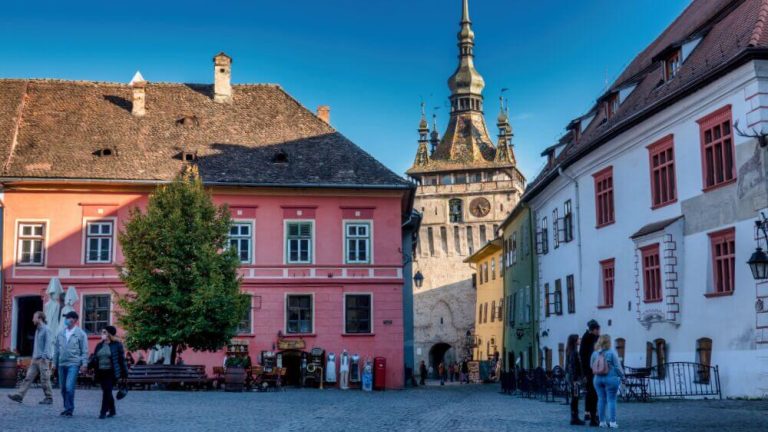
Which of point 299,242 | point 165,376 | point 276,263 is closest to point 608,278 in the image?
point 299,242

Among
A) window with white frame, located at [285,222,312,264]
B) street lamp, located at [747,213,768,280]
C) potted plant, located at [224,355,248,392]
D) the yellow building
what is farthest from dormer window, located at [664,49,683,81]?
the yellow building

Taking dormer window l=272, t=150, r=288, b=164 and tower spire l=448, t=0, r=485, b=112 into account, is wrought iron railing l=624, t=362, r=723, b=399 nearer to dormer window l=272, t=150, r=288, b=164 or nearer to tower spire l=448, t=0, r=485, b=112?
dormer window l=272, t=150, r=288, b=164

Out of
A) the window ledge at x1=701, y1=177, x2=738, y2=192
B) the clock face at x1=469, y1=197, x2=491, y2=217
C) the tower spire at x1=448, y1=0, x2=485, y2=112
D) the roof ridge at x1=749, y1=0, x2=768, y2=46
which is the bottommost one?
the window ledge at x1=701, y1=177, x2=738, y2=192

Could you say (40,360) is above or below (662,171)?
below

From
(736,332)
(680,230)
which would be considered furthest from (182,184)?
(736,332)

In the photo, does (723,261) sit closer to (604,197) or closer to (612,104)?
(604,197)

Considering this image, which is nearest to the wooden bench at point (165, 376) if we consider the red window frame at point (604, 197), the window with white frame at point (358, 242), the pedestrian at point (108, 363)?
the window with white frame at point (358, 242)

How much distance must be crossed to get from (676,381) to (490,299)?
3768cm

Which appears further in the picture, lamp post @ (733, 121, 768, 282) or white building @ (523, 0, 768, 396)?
white building @ (523, 0, 768, 396)

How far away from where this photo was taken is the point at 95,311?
3547cm

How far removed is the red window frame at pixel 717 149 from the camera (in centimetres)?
2097

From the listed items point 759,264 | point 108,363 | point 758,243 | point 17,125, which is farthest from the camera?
point 17,125

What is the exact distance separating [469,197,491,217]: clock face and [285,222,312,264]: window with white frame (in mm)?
57618

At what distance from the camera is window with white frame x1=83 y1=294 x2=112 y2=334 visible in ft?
116
